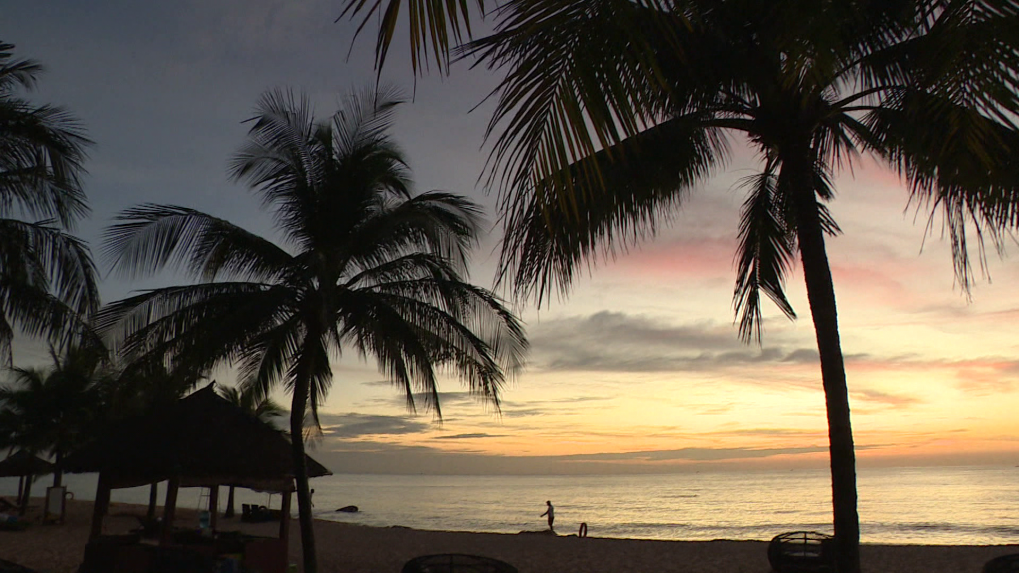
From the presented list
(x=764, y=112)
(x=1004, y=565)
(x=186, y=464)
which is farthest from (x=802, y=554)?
(x=186, y=464)

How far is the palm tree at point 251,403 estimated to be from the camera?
13.4 m

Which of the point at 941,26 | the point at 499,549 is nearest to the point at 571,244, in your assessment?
the point at 941,26

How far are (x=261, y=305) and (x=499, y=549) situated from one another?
1077 cm

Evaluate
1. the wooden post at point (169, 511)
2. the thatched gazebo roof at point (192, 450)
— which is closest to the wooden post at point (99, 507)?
the thatched gazebo roof at point (192, 450)

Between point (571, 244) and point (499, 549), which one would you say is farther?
point (499, 549)

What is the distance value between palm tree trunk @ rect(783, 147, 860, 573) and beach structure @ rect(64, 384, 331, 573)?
26.1 feet

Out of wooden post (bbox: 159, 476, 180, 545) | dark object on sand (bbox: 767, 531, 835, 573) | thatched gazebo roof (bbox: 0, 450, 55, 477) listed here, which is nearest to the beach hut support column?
wooden post (bbox: 159, 476, 180, 545)

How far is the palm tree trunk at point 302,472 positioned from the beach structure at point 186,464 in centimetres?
23

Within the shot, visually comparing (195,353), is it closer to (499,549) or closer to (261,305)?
(261,305)

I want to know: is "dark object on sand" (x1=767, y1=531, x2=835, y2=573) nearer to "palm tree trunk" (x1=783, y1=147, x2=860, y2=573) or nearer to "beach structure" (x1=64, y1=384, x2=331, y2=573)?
"palm tree trunk" (x1=783, y1=147, x2=860, y2=573)

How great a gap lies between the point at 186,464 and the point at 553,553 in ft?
33.7

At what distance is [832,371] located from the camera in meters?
7.50

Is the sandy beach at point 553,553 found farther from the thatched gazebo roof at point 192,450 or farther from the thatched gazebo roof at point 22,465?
the thatched gazebo roof at point 22,465

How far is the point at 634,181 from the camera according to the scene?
7586 millimetres
